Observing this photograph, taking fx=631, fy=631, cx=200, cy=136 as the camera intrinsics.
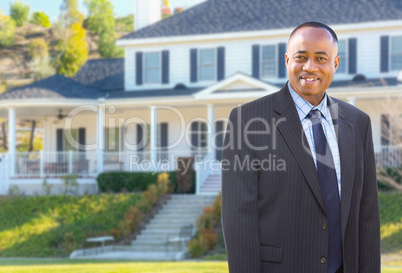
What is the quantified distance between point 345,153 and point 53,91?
21.7m

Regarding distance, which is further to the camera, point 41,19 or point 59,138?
point 41,19

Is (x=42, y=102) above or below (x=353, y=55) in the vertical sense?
below

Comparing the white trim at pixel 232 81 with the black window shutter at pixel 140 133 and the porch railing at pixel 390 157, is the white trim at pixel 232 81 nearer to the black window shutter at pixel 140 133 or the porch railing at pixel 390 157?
the porch railing at pixel 390 157

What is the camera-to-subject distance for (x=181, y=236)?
17234 mm

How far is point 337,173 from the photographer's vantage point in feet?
10.2

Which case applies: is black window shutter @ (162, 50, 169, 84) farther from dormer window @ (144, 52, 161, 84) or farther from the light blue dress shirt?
the light blue dress shirt

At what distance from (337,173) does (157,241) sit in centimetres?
1472

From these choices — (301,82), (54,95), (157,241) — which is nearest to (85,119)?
(54,95)

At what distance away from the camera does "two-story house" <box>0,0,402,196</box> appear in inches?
863

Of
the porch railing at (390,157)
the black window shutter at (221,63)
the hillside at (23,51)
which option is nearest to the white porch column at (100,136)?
the black window shutter at (221,63)

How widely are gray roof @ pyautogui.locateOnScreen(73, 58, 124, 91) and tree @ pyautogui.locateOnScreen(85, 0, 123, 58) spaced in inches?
1428

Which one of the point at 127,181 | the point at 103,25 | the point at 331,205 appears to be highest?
the point at 103,25

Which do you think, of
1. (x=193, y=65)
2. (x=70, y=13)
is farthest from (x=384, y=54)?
(x=70, y=13)

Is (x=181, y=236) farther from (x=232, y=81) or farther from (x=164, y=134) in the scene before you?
(x=164, y=134)
